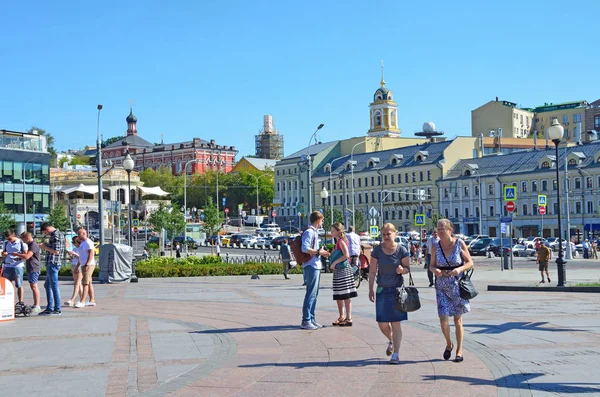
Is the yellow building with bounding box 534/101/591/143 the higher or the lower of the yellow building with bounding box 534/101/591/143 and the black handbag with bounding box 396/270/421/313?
the higher

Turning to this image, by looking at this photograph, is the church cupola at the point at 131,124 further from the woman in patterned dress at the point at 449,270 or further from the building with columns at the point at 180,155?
the woman in patterned dress at the point at 449,270

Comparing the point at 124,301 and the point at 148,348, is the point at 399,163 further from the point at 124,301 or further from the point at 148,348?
the point at 148,348

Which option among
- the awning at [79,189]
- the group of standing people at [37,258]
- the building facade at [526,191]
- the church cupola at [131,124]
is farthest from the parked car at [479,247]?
the church cupola at [131,124]

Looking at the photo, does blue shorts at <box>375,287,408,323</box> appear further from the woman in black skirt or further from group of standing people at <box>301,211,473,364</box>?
the woman in black skirt

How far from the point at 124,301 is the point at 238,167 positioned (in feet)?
474

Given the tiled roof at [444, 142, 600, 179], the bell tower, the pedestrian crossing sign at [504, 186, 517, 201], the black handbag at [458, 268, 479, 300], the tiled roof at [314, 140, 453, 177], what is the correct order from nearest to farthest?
the black handbag at [458, 268, 479, 300]
the pedestrian crossing sign at [504, 186, 517, 201]
the tiled roof at [444, 142, 600, 179]
the tiled roof at [314, 140, 453, 177]
the bell tower

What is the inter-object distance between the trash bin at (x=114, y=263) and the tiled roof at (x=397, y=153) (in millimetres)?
70083

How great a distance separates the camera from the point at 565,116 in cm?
12975

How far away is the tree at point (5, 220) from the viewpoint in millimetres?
65375

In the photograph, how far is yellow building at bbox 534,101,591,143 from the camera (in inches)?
4973

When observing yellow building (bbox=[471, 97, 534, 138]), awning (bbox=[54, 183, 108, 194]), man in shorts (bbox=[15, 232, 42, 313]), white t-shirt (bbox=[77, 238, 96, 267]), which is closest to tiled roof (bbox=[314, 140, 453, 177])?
yellow building (bbox=[471, 97, 534, 138])

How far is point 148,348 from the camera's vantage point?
11117 mm

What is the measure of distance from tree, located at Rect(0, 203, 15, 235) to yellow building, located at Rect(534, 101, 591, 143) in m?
85.0

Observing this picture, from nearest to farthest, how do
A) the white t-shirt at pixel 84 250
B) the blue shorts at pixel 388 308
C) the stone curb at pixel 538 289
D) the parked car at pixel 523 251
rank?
the blue shorts at pixel 388 308 → the white t-shirt at pixel 84 250 → the stone curb at pixel 538 289 → the parked car at pixel 523 251
